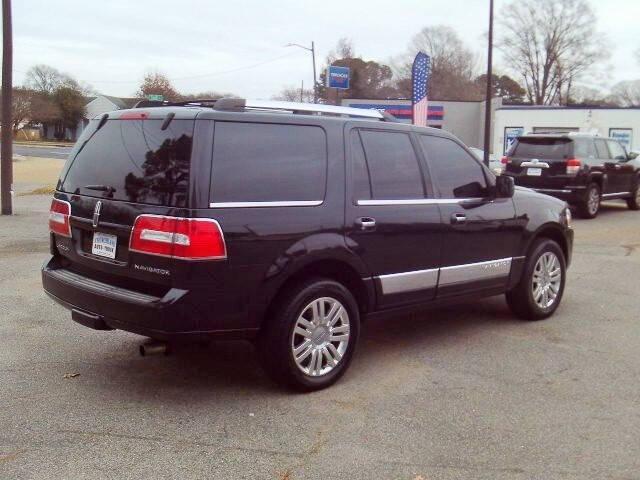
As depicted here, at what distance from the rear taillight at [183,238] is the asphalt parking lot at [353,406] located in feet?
3.24

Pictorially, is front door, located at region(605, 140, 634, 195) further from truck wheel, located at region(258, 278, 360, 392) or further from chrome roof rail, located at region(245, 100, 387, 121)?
truck wheel, located at region(258, 278, 360, 392)

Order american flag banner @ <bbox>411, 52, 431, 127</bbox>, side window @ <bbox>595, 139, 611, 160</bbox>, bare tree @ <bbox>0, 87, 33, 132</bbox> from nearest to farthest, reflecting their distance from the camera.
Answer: side window @ <bbox>595, 139, 611, 160</bbox> → american flag banner @ <bbox>411, 52, 431, 127</bbox> → bare tree @ <bbox>0, 87, 33, 132</bbox>

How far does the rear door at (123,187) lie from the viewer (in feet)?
12.7

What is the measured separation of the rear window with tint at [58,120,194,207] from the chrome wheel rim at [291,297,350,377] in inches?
44.0

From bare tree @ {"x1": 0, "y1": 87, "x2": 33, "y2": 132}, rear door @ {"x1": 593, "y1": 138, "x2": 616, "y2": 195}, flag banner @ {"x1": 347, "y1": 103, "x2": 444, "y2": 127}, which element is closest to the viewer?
rear door @ {"x1": 593, "y1": 138, "x2": 616, "y2": 195}

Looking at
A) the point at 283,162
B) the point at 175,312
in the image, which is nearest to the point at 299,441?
the point at 175,312

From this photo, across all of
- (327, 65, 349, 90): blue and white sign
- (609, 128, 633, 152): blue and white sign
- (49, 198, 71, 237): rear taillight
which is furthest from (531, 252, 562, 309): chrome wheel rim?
(609, 128, 633, 152): blue and white sign

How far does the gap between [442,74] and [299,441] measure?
264 feet

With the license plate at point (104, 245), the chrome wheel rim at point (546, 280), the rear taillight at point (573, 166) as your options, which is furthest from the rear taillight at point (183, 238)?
the rear taillight at point (573, 166)

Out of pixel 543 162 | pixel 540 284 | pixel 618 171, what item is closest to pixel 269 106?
pixel 540 284

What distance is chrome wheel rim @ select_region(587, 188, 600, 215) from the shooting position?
1420cm

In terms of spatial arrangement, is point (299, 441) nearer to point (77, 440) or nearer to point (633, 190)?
point (77, 440)

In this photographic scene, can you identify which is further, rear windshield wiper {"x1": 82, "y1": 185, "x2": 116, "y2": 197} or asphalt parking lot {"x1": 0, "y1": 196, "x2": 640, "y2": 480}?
rear windshield wiper {"x1": 82, "y1": 185, "x2": 116, "y2": 197}

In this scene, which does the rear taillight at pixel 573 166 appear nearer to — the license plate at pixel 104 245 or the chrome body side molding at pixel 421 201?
the chrome body side molding at pixel 421 201
